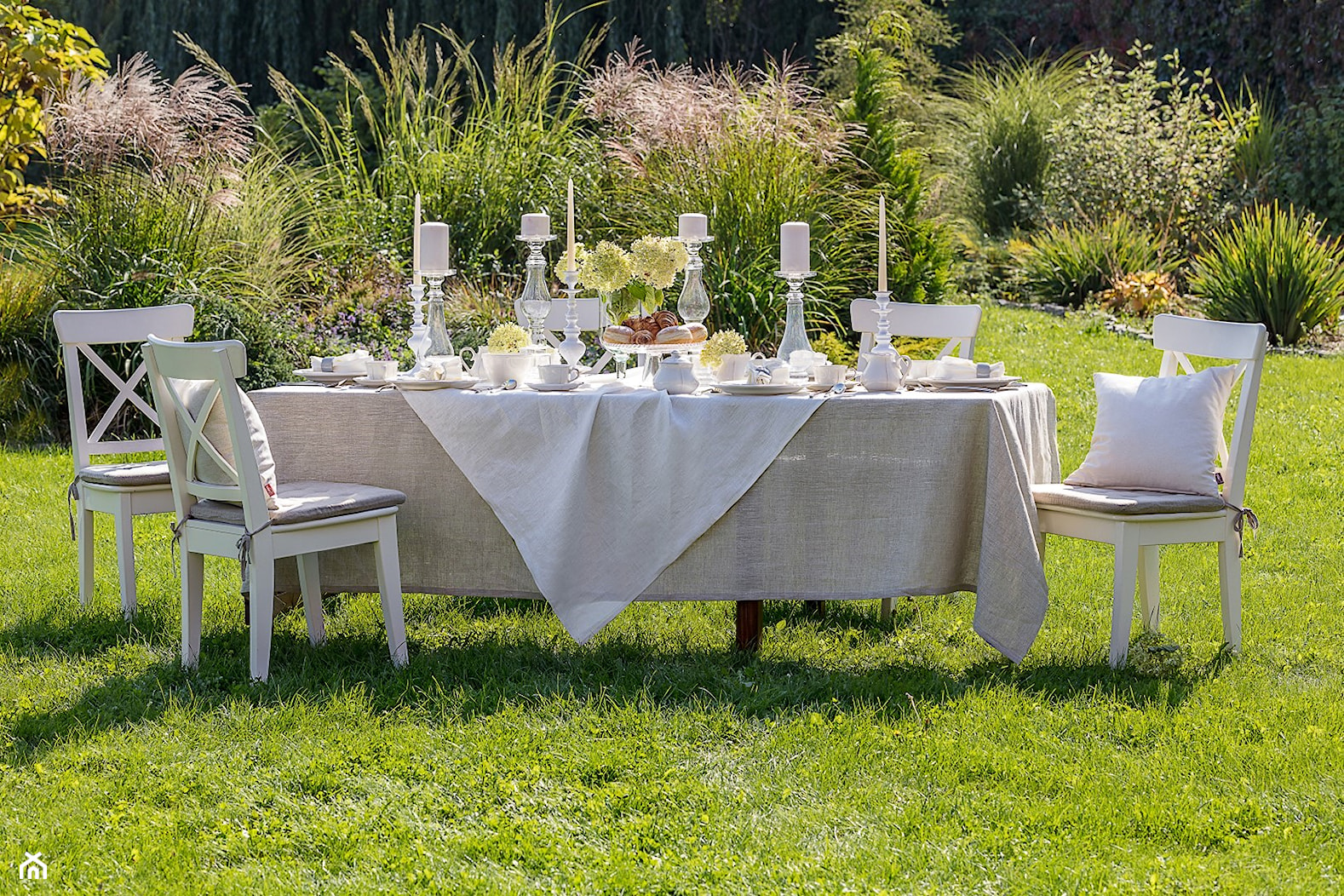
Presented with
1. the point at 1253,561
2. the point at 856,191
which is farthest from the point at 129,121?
the point at 1253,561

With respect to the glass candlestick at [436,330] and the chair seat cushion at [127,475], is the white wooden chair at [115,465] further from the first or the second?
the glass candlestick at [436,330]

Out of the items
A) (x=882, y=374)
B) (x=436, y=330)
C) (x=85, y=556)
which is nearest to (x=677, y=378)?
(x=882, y=374)

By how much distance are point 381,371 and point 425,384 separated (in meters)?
0.22

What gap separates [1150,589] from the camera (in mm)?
3771

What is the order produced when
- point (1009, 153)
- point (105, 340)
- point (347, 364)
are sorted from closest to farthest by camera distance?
point (347, 364) → point (105, 340) → point (1009, 153)

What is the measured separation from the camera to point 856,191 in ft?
24.9

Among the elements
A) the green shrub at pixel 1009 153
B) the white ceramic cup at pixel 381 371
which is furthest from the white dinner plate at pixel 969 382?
the green shrub at pixel 1009 153

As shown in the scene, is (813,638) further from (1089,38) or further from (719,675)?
(1089,38)

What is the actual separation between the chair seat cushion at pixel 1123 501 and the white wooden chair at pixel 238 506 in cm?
165

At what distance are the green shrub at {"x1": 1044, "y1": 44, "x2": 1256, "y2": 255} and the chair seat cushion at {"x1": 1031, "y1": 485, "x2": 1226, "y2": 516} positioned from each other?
26.6 ft

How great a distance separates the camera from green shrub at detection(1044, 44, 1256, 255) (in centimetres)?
1133

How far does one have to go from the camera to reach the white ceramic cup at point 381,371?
12.6ft

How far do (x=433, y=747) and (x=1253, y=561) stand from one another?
9.60 ft

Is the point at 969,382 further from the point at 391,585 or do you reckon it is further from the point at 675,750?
the point at 391,585
